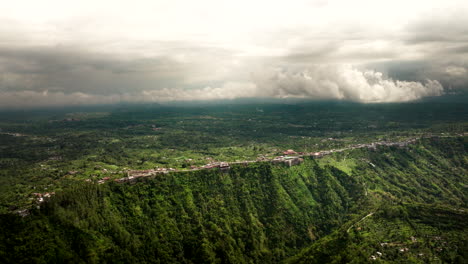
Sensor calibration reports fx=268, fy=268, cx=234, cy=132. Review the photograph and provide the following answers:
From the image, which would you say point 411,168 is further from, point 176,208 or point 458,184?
point 176,208

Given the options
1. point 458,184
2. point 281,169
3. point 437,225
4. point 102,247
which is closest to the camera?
point 102,247

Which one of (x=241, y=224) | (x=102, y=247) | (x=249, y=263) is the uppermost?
(x=102, y=247)

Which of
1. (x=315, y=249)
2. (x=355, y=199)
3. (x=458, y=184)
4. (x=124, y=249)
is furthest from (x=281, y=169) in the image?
(x=458, y=184)

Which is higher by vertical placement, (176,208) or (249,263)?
(176,208)

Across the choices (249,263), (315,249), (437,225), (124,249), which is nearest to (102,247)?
(124,249)

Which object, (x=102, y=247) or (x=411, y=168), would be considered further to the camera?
(x=411, y=168)

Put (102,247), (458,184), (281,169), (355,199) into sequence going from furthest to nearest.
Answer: (458,184) → (281,169) → (355,199) → (102,247)
